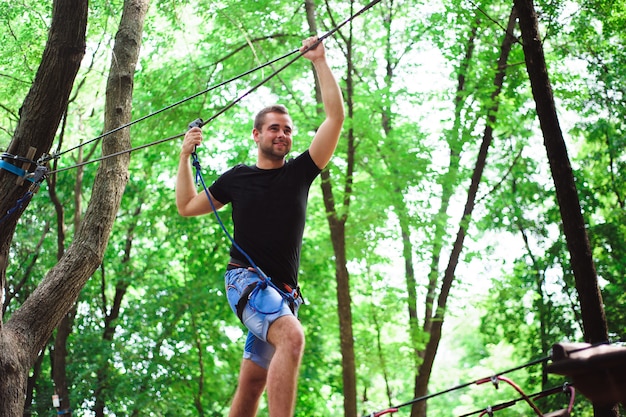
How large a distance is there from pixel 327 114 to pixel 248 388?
4.14 feet

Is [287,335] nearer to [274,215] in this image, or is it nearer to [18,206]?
[274,215]

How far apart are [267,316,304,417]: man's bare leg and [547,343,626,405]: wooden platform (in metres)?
0.96

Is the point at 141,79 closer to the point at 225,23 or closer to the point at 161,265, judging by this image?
the point at 225,23

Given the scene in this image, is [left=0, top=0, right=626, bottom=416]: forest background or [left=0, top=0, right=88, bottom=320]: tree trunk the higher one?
[left=0, top=0, right=626, bottom=416]: forest background

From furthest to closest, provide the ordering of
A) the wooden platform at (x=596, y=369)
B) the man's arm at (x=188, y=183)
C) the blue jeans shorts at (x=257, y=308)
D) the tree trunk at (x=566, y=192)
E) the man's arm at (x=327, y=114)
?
the tree trunk at (x=566, y=192) → the man's arm at (x=188, y=183) → the man's arm at (x=327, y=114) → the blue jeans shorts at (x=257, y=308) → the wooden platform at (x=596, y=369)

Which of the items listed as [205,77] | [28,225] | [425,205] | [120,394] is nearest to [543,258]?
[425,205]

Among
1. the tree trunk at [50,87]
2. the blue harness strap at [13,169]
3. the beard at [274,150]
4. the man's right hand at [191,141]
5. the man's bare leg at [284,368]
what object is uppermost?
the tree trunk at [50,87]

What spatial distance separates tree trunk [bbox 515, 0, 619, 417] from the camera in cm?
361

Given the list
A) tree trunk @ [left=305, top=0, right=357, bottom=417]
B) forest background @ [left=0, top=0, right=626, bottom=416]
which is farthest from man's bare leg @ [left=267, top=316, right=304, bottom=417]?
tree trunk @ [left=305, top=0, right=357, bottom=417]

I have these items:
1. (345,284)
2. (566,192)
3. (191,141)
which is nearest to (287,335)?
(191,141)

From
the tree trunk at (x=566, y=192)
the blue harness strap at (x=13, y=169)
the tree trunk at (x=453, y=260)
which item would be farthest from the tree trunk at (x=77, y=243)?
the tree trunk at (x=453, y=260)

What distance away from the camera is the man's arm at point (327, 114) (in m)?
3.09

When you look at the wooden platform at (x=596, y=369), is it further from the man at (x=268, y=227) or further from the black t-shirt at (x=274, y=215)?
the black t-shirt at (x=274, y=215)

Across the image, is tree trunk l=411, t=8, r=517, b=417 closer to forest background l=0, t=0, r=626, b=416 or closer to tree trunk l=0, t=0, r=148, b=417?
forest background l=0, t=0, r=626, b=416
